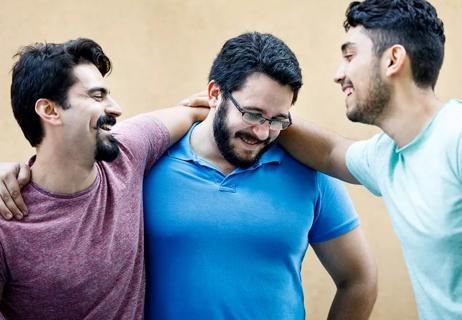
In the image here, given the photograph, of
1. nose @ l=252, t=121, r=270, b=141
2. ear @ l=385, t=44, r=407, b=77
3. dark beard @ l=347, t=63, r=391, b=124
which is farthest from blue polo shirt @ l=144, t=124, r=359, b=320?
ear @ l=385, t=44, r=407, b=77

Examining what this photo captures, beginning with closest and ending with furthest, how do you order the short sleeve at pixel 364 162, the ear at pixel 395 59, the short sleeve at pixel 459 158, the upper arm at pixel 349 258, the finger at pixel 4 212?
the short sleeve at pixel 459 158, the finger at pixel 4 212, the ear at pixel 395 59, the short sleeve at pixel 364 162, the upper arm at pixel 349 258

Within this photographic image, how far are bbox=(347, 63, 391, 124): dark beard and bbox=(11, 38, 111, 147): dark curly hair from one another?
0.74 m

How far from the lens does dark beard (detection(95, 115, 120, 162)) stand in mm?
1697

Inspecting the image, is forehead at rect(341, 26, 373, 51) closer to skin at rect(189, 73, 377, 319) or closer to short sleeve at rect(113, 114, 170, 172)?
skin at rect(189, 73, 377, 319)

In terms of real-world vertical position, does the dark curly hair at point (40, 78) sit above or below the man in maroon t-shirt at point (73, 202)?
above

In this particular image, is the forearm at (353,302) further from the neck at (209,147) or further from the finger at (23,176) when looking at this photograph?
the finger at (23,176)

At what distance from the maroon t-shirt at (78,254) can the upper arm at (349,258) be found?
0.60 metres

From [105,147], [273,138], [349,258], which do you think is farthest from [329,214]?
[105,147]

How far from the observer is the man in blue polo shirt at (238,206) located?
1.82m

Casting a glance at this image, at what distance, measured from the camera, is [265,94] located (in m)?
1.85

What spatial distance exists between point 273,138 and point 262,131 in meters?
0.06

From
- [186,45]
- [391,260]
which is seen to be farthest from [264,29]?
[391,260]

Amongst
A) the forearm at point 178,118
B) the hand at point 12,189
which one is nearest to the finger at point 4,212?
the hand at point 12,189

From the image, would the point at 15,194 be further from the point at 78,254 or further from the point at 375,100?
the point at 375,100
